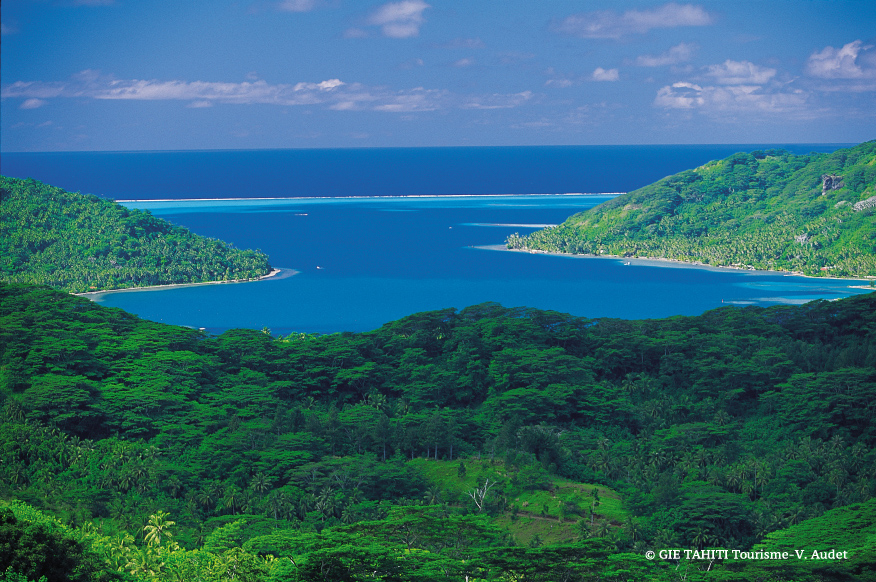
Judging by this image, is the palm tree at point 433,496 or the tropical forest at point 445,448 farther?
the palm tree at point 433,496

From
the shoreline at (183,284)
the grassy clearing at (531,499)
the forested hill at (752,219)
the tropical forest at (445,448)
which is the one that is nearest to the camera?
the tropical forest at (445,448)

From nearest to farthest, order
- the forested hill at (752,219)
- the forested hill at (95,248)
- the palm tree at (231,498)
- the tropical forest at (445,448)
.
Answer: the tropical forest at (445,448), the palm tree at (231,498), the forested hill at (95,248), the forested hill at (752,219)

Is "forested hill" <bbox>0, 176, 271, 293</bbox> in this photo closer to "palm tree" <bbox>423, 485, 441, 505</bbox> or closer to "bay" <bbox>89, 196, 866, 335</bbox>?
"bay" <bbox>89, 196, 866, 335</bbox>

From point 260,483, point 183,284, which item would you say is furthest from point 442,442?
point 183,284

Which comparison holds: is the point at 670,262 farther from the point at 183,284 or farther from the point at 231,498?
the point at 231,498

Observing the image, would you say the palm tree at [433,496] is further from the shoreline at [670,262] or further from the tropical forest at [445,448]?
the shoreline at [670,262]

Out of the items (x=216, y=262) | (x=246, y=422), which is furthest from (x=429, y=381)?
(x=216, y=262)

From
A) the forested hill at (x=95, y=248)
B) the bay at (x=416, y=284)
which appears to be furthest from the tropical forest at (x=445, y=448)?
the forested hill at (x=95, y=248)
